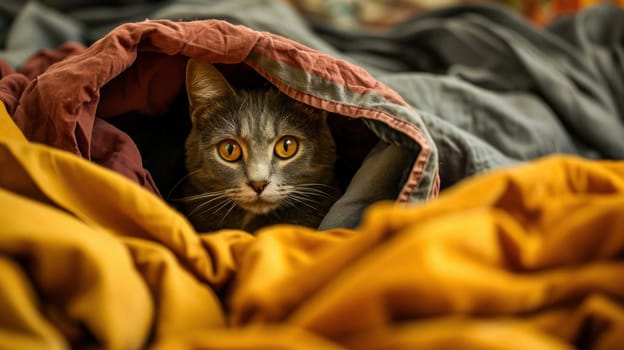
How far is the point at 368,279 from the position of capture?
54 centimetres

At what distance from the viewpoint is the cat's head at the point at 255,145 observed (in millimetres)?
1154

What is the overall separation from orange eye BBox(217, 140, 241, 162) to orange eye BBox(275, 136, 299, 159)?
0.09 m

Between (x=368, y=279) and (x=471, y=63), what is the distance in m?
1.24

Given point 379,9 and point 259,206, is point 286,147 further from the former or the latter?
point 379,9

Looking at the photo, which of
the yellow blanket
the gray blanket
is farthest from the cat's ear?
the yellow blanket

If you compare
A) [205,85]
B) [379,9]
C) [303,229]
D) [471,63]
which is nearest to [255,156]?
[205,85]

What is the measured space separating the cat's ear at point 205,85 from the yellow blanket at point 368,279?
430mm

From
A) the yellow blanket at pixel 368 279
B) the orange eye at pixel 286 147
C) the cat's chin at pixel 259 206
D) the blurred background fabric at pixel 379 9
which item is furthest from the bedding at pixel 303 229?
the blurred background fabric at pixel 379 9

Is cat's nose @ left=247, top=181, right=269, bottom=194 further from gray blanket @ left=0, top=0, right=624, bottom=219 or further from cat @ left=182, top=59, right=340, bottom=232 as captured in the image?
gray blanket @ left=0, top=0, right=624, bottom=219

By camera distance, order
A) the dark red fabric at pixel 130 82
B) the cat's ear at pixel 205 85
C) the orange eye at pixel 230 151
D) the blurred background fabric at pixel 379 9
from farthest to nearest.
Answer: the blurred background fabric at pixel 379 9 < the orange eye at pixel 230 151 < the cat's ear at pixel 205 85 < the dark red fabric at pixel 130 82

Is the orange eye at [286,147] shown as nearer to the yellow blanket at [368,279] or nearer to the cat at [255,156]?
the cat at [255,156]

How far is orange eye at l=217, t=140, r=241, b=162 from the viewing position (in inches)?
47.2

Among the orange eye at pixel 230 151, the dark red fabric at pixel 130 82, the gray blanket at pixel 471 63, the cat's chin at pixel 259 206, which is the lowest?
the cat's chin at pixel 259 206

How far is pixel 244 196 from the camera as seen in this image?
1136 mm
